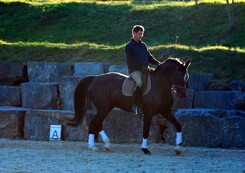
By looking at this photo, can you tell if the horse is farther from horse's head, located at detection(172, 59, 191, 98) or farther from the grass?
the grass

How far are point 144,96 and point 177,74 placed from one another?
795mm

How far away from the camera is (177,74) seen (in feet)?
41.3

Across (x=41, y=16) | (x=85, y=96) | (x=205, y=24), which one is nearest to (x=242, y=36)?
(x=205, y=24)

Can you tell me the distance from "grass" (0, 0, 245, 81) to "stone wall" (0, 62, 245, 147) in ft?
3.62

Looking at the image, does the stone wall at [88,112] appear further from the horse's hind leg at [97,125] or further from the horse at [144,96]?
the horse's hind leg at [97,125]

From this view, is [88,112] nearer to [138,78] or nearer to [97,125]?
[97,125]

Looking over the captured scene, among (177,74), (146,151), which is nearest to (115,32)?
(177,74)

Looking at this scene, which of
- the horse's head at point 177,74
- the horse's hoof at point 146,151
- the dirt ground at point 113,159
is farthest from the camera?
the horse's head at point 177,74

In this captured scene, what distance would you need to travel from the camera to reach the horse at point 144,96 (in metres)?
12.6

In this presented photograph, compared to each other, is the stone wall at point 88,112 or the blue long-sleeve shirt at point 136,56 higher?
the blue long-sleeve shirt at point 136,56

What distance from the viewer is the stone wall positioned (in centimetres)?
1369

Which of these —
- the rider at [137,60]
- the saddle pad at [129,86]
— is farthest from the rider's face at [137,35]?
the saddle pad at [129,86]

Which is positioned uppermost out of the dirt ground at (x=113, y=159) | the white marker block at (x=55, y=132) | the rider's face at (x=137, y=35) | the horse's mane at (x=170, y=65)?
the rider's face at (x=137, y=35)

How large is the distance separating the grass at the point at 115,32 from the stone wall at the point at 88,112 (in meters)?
1.10
